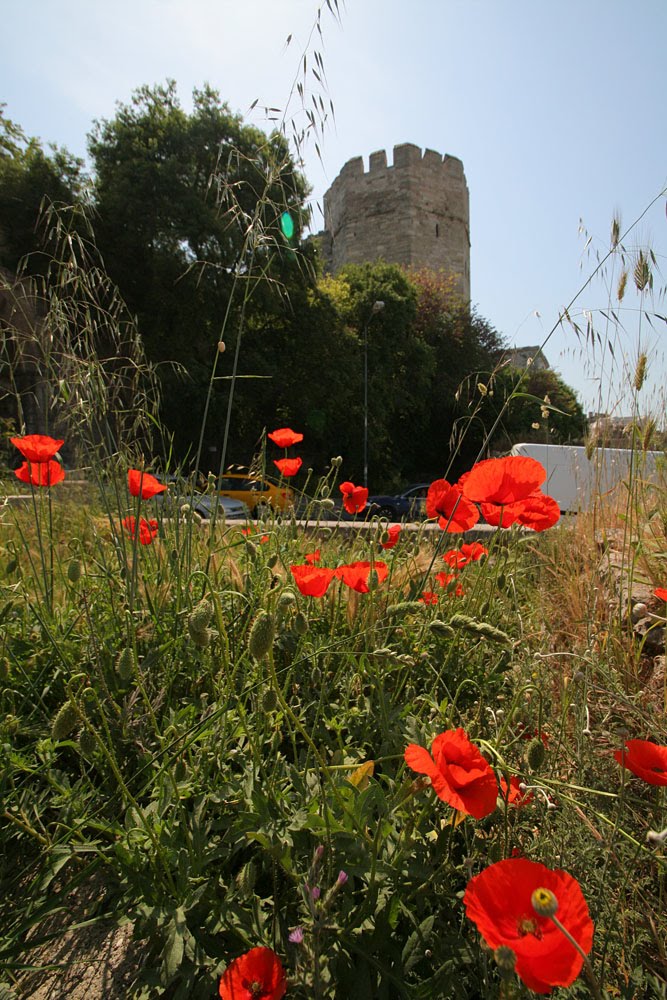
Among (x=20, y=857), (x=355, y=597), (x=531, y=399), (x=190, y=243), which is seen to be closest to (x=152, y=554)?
(x=355, y=597)

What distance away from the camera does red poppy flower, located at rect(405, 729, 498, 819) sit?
2.37 feet

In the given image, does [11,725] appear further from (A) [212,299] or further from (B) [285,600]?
(A) [212,299]

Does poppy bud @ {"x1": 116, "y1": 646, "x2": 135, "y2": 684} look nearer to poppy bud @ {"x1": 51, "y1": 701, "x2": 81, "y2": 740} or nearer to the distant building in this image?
poppy bud @ {"x1": 51, "y1": 701, "x2": 81, "y2": 740}

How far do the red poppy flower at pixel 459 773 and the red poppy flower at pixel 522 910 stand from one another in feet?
0.30

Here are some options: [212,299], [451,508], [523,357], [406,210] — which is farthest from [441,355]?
[451,508]

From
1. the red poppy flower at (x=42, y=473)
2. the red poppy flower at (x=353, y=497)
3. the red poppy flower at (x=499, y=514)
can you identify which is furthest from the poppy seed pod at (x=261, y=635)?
the red poppy flower at (x=353, y=497)

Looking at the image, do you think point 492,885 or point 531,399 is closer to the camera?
point 492,885

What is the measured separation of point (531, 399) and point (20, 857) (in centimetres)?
145

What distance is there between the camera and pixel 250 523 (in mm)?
2205

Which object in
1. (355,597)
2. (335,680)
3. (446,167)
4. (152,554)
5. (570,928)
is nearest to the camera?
(570,928)

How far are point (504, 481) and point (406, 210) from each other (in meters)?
29.2

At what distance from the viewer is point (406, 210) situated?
26.6m

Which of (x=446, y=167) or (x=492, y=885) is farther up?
(x=446, y=167)

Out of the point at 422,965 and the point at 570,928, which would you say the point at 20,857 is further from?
the point at 570,928
